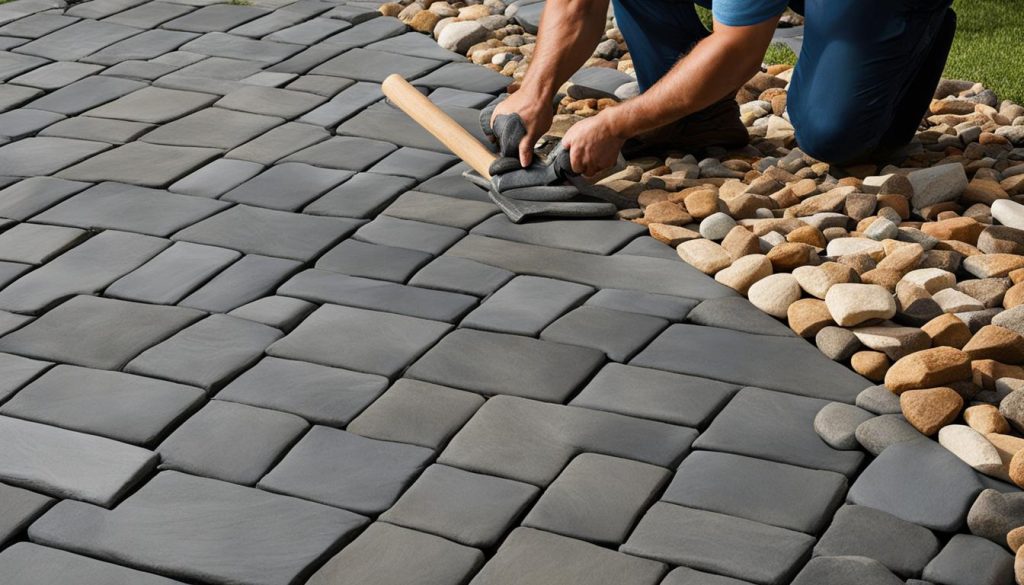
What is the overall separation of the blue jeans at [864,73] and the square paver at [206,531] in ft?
6.72

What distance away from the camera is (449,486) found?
237 cm

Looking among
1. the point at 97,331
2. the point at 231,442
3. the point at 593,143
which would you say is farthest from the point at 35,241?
the point at 593,143

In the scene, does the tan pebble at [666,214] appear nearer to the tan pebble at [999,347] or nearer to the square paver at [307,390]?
the tan pebble at [999,347]

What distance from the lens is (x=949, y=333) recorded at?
277 centimetres

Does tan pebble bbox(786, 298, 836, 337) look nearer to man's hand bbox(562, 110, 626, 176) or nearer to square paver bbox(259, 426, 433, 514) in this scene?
man's hand bbox(562, 110, 626, 176)

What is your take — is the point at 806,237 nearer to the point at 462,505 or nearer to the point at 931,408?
the point at 931,408

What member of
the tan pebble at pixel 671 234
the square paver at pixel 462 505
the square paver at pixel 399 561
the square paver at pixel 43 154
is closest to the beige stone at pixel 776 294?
the tan pebble at pixel 671 234

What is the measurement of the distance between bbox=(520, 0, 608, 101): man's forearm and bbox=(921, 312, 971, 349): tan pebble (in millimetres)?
1417

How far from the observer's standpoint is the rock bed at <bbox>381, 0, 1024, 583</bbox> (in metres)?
2.50

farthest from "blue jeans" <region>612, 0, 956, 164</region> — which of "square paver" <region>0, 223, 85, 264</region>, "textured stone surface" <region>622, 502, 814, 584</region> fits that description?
"square paver" <region>0, 223, 85, 264</region>

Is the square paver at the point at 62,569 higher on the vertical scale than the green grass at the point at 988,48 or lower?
higher

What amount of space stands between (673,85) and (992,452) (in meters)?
1.42

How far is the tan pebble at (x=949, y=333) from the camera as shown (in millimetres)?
2773

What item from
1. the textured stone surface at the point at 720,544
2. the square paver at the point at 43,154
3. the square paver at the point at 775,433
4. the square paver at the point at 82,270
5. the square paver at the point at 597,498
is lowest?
the square paver at the point at 775,433
